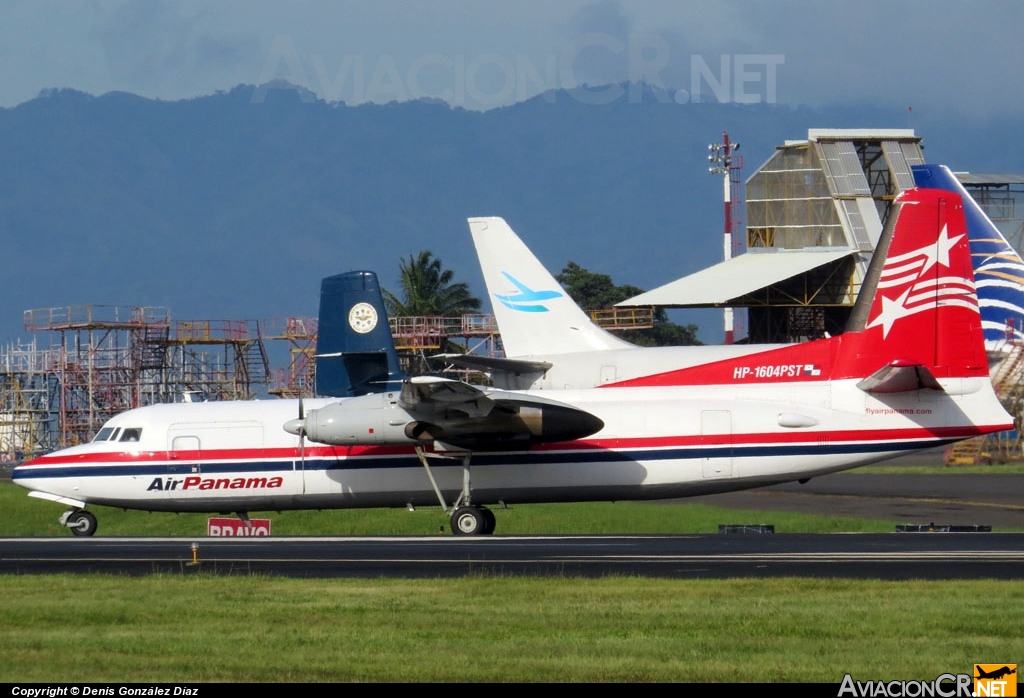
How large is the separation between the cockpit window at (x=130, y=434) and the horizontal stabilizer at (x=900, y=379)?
46.9ft

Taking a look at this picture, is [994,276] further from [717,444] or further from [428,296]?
[428,296]

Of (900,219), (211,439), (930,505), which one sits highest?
(900,219)

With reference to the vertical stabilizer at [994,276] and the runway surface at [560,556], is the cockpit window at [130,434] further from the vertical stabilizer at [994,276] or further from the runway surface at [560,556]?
the vertical stabilizer at [994,276]

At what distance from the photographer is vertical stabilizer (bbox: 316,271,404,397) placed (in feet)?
119

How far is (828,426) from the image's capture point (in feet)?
88.0

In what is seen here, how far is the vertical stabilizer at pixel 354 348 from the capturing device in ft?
119

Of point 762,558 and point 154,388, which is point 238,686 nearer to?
point 762,558

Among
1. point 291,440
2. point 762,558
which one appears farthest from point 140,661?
point 291,440

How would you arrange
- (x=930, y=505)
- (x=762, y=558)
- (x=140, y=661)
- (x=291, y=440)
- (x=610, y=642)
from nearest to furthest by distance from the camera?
(x=140, y=661) → (x=610, y=642) → (x=762, y=558) → (x=291, y=440) → (x=930, y=505)

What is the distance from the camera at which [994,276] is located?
49.6 m

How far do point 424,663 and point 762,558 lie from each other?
9.18 m

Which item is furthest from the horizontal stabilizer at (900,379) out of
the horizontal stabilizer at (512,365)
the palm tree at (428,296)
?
the palm tree at (428,296)

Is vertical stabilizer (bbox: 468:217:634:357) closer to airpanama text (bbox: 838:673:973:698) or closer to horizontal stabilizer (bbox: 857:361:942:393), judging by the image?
horizontal stabilizer (bbox: 857:361:942:393)

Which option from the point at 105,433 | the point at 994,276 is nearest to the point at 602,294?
the point at 994,276
